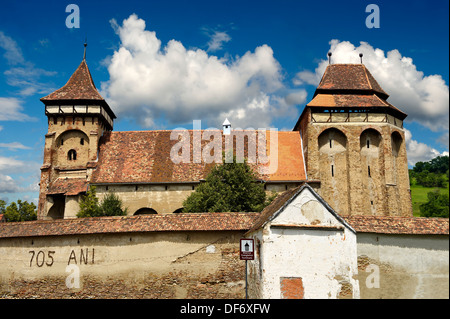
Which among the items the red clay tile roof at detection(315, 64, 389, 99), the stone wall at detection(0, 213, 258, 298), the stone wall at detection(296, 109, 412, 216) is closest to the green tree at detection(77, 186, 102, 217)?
the stone wall at detection(0, 213, 258, 298)

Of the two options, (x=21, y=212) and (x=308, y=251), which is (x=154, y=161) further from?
(x=308, y=251)

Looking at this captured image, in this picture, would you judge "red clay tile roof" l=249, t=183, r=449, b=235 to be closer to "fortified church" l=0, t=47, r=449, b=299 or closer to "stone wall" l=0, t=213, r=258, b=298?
"fortified church" l=0, t=47, r=449, b=299

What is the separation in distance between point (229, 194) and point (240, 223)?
7.14 metres

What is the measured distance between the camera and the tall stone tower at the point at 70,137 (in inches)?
1204

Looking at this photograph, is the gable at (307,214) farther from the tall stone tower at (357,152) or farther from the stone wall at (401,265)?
the tall stone tower at (357,152)

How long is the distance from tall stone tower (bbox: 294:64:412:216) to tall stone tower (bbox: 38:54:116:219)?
18.6 metres

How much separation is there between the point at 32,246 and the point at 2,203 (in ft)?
107

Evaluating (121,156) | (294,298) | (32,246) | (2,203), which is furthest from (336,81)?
(2,203)

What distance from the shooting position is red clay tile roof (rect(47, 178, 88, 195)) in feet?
95.9

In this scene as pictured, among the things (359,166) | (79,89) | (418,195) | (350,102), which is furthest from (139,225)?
(418,195)

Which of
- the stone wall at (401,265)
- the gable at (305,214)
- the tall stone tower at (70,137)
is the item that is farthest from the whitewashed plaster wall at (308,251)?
the tall stone tower at (70,137)

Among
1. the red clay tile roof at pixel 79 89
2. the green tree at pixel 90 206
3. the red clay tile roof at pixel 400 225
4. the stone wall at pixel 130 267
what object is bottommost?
the stone wall at pixel 130 267

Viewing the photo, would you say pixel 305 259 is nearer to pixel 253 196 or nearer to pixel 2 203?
pixel 253 196

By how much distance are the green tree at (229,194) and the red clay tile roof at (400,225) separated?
9472 millimetres
